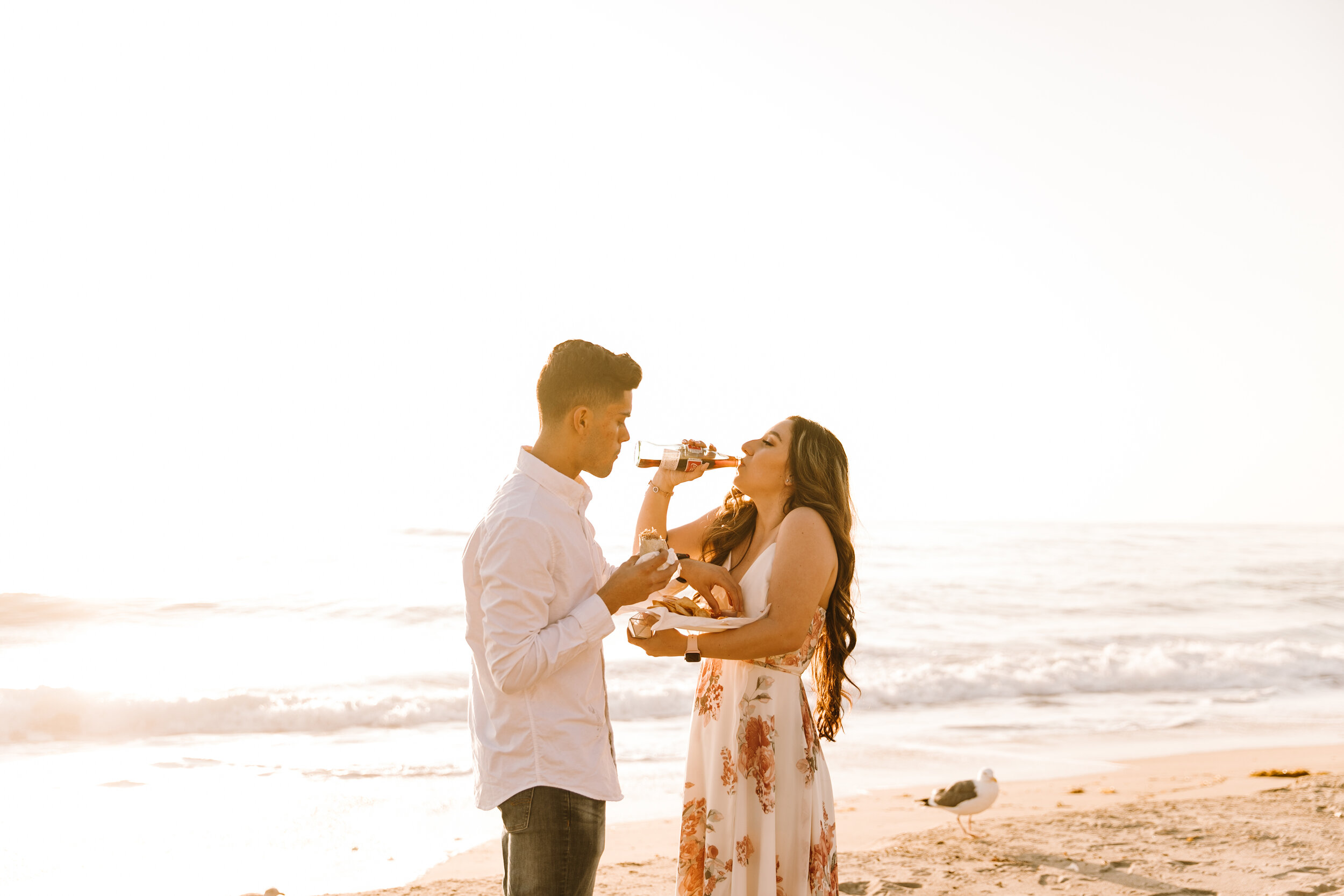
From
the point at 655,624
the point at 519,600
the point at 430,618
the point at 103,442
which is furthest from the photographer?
the point at 103,442

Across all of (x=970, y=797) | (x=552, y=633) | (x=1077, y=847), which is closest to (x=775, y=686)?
(x=552, y=633)

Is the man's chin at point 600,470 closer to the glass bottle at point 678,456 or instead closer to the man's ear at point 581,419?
the man's ear at point 581,419

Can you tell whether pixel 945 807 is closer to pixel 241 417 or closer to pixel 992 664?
pixel 992 664

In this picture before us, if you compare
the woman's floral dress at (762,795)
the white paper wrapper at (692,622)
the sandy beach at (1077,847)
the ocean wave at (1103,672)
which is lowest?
the ocean wave at (1103,672)

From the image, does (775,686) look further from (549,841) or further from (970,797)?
(970,797)

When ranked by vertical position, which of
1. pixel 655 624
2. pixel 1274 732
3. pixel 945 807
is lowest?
pixel 1274 732

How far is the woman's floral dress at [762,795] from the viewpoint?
318cm

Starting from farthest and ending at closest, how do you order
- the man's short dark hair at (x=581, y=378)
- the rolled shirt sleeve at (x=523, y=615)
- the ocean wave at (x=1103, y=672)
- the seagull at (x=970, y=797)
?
the ocean wave at (x=1103, y=672), the seagull at (x=970, y=797), the man's short dark hair at (x=581, y=378), the rolled shirt sleeve at (x=523, y=615)

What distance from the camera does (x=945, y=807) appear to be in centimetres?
592

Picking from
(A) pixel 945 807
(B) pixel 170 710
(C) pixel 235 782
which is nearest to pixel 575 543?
(A) pixel 945 807

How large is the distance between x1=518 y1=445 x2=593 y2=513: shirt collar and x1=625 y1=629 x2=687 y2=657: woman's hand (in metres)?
0.48

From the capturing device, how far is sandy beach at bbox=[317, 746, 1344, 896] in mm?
5004

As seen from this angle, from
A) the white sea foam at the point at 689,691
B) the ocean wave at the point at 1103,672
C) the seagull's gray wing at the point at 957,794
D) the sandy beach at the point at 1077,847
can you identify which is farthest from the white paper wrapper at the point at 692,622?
the ocean wave at the point at 1103,672

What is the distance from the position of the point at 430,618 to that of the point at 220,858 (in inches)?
382
